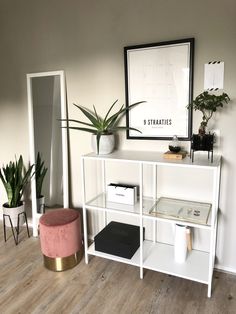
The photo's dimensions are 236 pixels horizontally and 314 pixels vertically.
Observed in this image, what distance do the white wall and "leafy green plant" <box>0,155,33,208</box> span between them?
21 centimetres

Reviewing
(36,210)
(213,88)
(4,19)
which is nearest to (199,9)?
(213,88)

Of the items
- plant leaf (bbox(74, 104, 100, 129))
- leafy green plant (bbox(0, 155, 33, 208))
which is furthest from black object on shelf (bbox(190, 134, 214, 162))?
Result: leafy green plant (bbox(0, 155, 33, 208))

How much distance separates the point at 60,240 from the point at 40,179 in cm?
82

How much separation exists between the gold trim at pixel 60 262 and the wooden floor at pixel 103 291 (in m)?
0.04

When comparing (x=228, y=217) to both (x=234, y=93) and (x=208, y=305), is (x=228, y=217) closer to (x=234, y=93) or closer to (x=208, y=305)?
(x=208, y=305)

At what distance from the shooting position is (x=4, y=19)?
8.54 feet

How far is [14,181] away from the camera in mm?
2652

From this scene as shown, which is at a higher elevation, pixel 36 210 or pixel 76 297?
pixel 36 210

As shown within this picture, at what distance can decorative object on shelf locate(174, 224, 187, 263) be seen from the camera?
198 cm

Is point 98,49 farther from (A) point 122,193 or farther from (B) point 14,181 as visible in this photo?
(B) point 14,181

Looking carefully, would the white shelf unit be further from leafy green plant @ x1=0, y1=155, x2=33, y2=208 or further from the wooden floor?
leafy green plant @ x1=0, y1=155, x2=33, y2=208

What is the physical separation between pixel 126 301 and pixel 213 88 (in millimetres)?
1612

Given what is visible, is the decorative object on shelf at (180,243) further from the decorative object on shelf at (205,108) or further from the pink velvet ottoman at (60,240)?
the pink velvet ottoman at (60,240)

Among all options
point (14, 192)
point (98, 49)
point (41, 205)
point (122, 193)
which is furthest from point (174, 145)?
point (14, 192)
